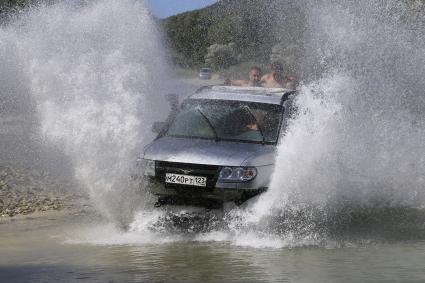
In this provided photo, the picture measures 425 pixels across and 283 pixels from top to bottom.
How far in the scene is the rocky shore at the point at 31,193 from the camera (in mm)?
12141

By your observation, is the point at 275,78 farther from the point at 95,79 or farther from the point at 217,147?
the point at 217,147

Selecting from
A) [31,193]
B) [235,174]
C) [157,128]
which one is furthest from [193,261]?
[31,193]

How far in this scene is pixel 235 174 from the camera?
9547 millimetres

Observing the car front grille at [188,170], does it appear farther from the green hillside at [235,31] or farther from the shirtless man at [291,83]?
the green hillside at [235,31]

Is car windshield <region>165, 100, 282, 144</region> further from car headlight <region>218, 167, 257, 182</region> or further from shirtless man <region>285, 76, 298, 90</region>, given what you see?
shirtless man <region>285, 76, 298, 90</region>

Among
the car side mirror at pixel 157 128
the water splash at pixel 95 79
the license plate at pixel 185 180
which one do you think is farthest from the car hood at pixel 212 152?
the water splash at pixel 95 79

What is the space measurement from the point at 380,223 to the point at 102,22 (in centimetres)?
534

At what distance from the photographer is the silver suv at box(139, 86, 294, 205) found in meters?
9.59

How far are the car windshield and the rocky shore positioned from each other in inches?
96.7

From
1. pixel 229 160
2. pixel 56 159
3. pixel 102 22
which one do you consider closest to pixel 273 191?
pixel 229 160

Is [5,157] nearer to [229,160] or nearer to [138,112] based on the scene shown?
[138,112]

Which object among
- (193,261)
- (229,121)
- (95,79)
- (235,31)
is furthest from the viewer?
(235,31)

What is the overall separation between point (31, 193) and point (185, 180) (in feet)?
14.2

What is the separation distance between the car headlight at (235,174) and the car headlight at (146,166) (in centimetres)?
82
